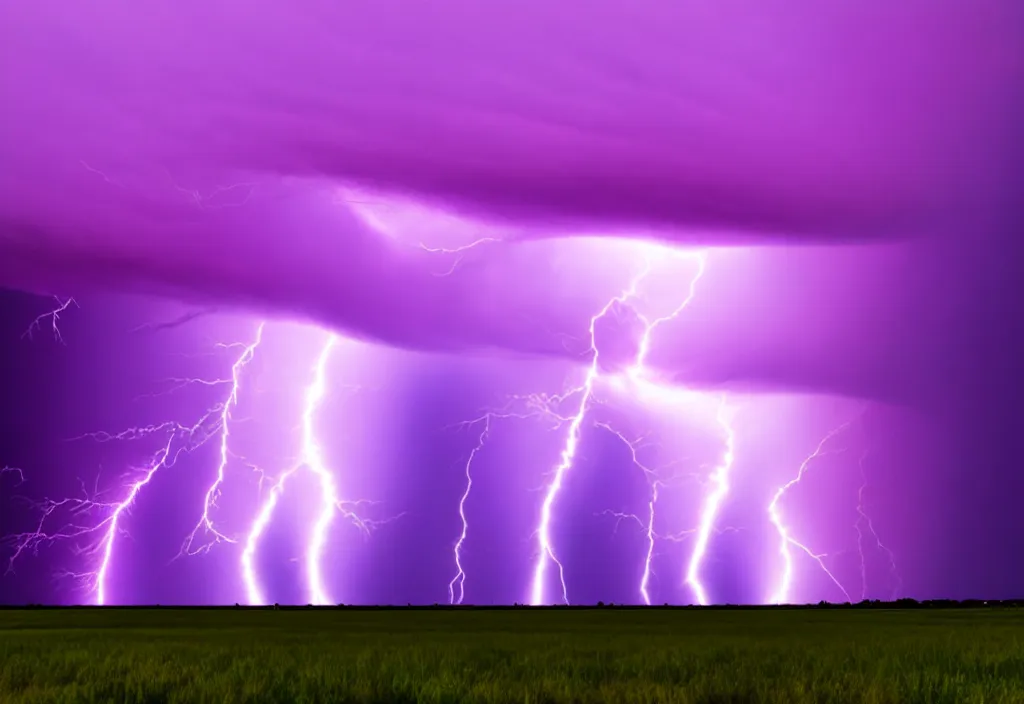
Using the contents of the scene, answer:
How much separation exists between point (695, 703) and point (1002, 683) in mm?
2687

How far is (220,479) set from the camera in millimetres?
37625

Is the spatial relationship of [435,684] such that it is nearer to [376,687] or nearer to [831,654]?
[376,687]

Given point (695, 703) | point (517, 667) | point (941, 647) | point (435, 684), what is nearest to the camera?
point (695, 703)

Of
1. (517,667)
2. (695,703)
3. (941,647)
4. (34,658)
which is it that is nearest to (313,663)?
(517,667)

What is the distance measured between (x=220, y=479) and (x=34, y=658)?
1041 inches

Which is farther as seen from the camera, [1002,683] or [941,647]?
[941,647]

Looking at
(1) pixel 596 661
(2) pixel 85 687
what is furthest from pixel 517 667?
(2) pixel 85 687

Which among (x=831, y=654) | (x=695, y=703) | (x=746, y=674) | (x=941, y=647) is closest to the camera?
(x=695, y=703)

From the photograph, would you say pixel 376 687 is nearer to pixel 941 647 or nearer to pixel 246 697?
pixel 246 697

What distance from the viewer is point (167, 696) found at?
24.8ft

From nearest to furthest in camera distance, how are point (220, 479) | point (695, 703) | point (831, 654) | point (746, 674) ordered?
Answer: point (695, 703) < point (746, 674) < point (831, 654) < point (220, 479)

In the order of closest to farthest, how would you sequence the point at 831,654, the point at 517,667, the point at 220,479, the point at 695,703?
the point at 695,703 < the point at 517,667 < the point at 831,654 < the point at 220,479

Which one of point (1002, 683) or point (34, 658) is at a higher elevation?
point (1002, 683)

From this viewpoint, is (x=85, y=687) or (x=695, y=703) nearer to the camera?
(x=695, y=703)
